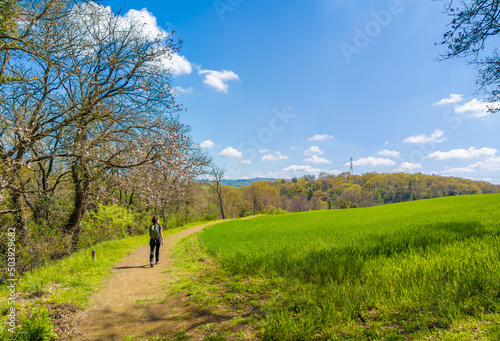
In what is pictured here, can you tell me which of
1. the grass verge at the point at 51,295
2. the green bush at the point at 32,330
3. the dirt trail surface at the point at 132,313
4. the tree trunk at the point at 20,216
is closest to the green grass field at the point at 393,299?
the dirt trail surface at the point at 132,313

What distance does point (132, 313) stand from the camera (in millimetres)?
5191

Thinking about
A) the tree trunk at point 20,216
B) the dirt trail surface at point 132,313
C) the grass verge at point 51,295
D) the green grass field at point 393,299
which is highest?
the tree trunk at point 20,216

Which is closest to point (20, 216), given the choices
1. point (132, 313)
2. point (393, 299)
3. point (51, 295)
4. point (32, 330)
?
point (51, 295)

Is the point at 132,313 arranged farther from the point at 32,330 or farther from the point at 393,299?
the point at 393,299

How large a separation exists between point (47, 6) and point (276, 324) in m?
10.8

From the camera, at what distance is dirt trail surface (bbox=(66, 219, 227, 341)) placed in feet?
14.4

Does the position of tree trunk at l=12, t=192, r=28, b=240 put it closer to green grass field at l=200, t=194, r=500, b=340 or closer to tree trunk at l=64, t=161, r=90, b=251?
tree trunk at l=64, t=161, r=90, b=251

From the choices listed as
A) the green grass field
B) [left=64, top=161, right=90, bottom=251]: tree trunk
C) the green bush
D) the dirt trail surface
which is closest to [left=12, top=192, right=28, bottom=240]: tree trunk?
[left=64, top=161, right=90, bottom=251]: tree trunk

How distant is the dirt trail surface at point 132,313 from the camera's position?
4387 millimetres

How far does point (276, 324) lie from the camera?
3.59m

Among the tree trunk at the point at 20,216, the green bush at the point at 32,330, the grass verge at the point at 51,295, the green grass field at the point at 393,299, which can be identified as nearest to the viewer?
the green grass field at the point at 393,299

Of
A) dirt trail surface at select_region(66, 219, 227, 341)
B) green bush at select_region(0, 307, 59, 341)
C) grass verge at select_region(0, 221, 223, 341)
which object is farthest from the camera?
dirt trail surface at select_region(66, 219, 227, 341)

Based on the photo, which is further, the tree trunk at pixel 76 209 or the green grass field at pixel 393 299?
the tree trunk at pixel 76 209

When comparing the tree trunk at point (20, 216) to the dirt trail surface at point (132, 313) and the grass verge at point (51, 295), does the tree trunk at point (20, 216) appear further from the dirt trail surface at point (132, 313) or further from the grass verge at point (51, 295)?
the dirt trail surface at point (132, 313)
